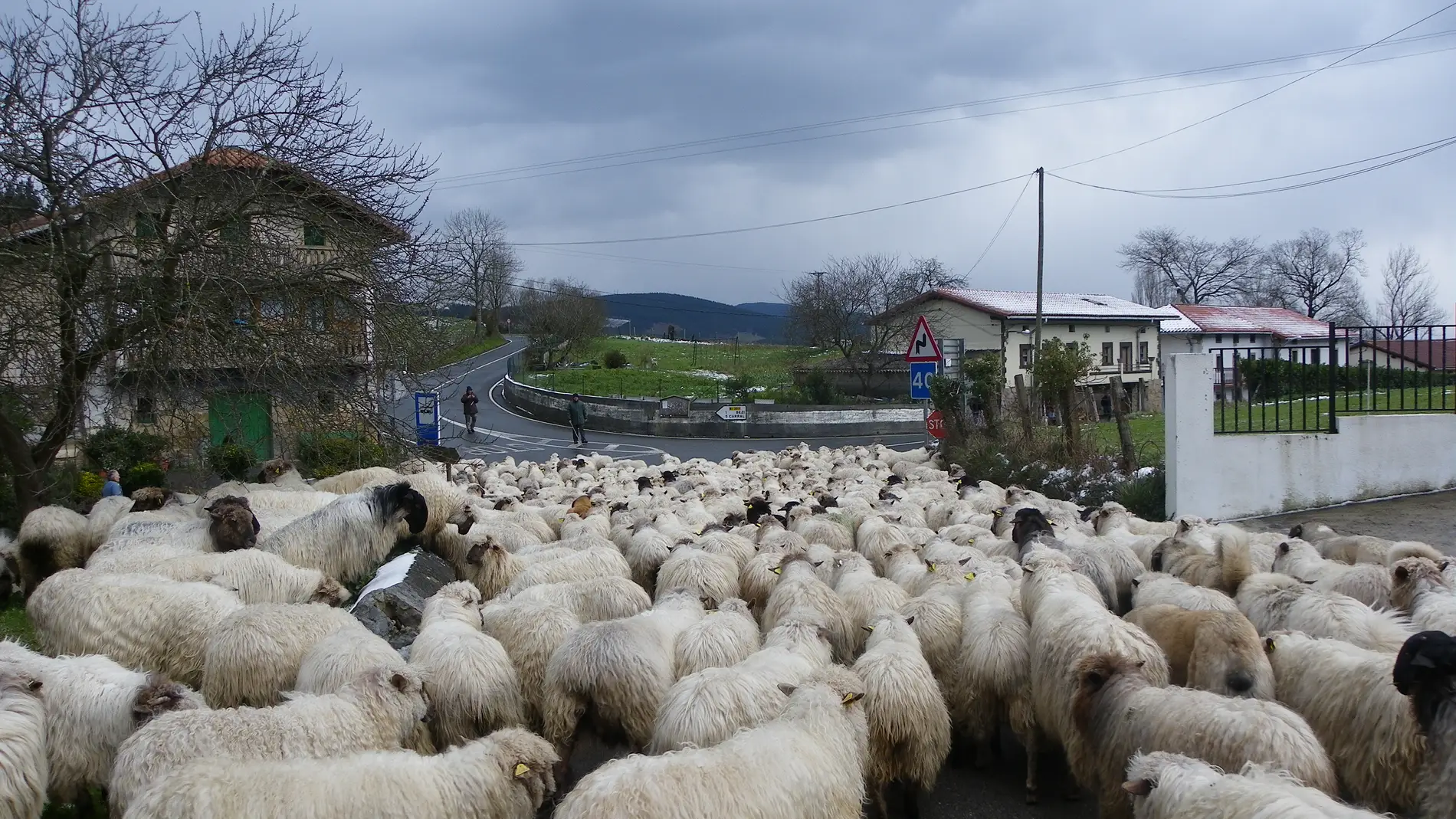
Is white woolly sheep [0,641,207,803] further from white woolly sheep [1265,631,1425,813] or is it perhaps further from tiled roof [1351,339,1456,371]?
tiled roof [1351,339,1456,371]

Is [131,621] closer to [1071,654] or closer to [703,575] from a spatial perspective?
[703,575]

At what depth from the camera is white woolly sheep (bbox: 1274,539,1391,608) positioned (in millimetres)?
6688

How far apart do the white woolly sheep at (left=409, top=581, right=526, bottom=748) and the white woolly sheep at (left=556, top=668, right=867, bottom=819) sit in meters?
1.60

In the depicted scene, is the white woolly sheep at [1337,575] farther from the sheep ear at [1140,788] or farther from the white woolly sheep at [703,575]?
the white woolly sheep at [703,575]

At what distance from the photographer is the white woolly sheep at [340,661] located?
5.29m

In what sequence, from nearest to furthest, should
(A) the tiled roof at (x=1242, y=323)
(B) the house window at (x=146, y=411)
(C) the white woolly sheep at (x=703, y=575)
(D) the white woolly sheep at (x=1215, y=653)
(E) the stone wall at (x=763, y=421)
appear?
(D) the white woolly sheep at (x=1215, y=653)
(C) the white woolly sheep at (x=703, y=575)
(B) the house window at (x=146, y=411)
(E) the stone wall at (x=763, y=421)
(A) the tiled roof at (x=1242, y=323)

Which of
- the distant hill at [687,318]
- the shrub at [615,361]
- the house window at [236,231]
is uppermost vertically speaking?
the distant hill at [687,318]

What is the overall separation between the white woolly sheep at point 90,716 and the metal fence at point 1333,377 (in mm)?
12100

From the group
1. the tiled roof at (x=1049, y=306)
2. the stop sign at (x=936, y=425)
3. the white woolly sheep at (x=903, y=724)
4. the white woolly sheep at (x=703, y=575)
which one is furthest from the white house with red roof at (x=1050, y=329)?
the white woolly sheep at (x=903, y=724)

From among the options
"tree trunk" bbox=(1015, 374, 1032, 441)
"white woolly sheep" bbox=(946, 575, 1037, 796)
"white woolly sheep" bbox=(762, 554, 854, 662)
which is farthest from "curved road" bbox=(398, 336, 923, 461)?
"white woolly sheep" bbox=(946, 575, 1037, 796)

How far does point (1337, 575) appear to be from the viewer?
23.2 feet

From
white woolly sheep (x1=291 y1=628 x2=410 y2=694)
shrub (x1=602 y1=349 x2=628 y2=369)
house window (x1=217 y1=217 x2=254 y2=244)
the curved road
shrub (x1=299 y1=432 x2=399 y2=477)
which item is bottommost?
the curved road

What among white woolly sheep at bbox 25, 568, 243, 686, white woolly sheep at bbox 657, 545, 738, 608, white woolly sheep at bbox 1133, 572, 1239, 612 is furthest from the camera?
white woolly sheep at bbox 657, 545, 738, 608

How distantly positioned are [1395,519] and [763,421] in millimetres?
23376
